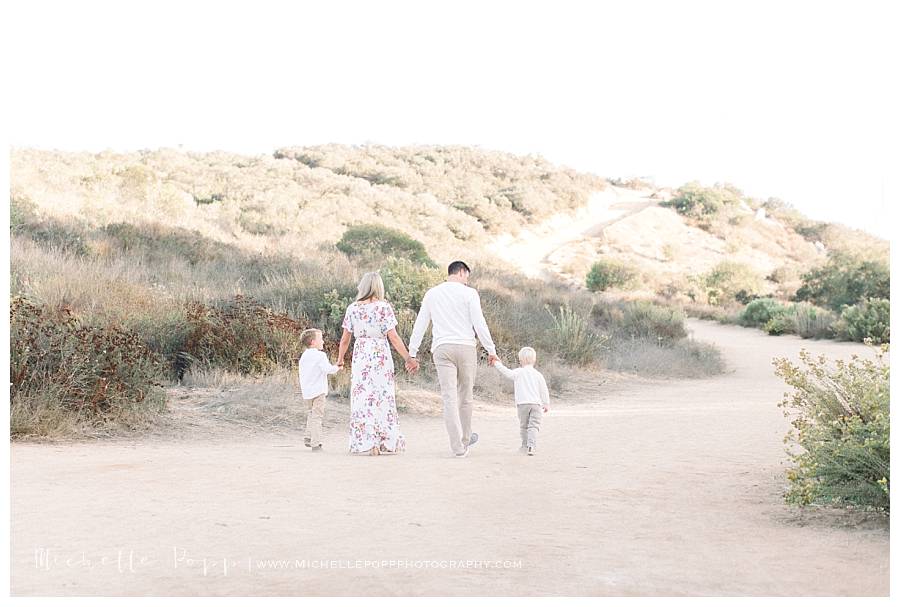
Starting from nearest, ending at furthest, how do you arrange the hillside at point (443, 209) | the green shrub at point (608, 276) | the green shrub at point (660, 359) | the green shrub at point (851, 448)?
1. the green shrub at point (851, 448)
2. the green shrub at point (660, 359)
3. the hillside at point (443, 209)
4. the green shrub at point (608, 276)

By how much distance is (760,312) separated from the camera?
113 ft

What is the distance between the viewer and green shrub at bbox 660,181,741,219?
6901cm

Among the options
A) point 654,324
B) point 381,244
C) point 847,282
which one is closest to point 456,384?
point 654,324

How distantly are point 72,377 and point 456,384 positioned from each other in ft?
13.3

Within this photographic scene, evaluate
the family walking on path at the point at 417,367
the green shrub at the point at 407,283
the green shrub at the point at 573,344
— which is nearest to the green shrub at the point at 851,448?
the family walking on path at the point at 417,367

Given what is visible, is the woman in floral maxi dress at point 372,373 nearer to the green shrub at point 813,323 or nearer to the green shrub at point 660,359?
the green shrub at point 660,359

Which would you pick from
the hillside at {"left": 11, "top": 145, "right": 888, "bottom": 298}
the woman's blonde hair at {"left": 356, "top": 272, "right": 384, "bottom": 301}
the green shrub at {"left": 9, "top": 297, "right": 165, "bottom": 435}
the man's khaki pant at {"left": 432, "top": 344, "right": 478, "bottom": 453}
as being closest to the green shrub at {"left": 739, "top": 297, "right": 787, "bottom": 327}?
the hillside at {"left": 11, "top": 145, "right": 888, "bottom": 298}

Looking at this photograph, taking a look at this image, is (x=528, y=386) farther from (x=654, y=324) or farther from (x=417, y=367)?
(x=654, y=324)

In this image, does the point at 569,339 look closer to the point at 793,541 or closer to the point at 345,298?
the point at 345,298

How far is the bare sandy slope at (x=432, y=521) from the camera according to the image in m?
4.89

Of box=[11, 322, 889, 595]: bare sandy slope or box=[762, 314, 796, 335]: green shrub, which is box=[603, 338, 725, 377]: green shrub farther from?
box=[11, 322, 889, 595]: bare sandy slope

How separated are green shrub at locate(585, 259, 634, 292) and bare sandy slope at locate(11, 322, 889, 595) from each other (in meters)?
36.3

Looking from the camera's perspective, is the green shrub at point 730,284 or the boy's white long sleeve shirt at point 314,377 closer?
the boy's white long sleeve shirt at point 314,377

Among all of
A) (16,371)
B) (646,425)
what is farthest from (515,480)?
(16,371)
